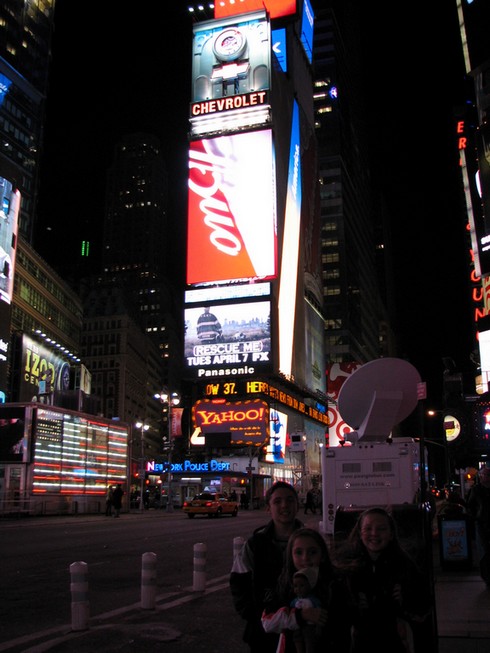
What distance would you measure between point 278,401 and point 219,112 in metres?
36.4

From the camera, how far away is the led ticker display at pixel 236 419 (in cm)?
7619

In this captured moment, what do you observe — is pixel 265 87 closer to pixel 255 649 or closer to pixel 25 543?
pixel 25 543

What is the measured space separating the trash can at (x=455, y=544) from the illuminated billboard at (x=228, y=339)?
59.6m

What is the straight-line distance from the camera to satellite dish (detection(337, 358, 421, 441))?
13258mm

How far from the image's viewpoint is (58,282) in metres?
103

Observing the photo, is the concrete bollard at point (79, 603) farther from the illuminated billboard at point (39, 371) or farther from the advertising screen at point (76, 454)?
the illuminated billboard at point (39, 371)

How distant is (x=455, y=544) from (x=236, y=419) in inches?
2558

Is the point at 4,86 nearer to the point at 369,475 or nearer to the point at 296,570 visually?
the point at 369,475

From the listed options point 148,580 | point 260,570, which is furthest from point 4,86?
point 260,570

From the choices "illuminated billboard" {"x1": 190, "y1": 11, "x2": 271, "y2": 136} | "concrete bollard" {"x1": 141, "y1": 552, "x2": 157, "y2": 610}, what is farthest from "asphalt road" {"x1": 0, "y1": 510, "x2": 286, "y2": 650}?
"illuminated billboard" {"x1": 190, "y1": 11, "x2": 271, "y2": 136}

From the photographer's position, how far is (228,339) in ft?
246

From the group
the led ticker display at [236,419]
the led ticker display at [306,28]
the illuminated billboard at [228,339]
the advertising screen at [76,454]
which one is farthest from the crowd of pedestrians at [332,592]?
the led ticker display at [306,28]

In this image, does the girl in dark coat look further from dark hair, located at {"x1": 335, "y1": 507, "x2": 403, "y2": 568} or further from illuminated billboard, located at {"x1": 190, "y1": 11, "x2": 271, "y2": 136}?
illuminated billboard, located at {"x1": 190, "y1": 11, "x2": 271, "y2": 136}

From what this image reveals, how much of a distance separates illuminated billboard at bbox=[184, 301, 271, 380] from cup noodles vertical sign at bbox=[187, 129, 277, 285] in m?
3.91
